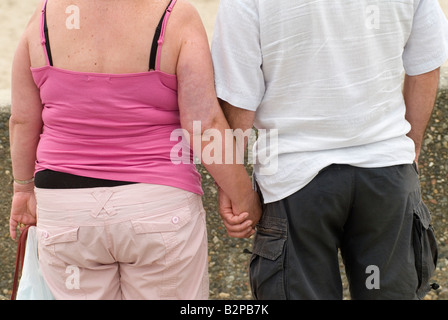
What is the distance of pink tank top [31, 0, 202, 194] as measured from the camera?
181cm

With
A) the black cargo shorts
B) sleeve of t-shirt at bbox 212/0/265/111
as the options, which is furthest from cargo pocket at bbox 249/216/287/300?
sleeve of t-shirt at bbox 212/0/265/111

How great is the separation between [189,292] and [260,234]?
0.27 metres

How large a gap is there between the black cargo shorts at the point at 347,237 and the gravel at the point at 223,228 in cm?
80

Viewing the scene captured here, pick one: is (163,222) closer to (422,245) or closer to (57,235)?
(57,235)

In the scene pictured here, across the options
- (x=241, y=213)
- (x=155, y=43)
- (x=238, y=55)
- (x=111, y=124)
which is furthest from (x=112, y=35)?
(x=241, y=213)

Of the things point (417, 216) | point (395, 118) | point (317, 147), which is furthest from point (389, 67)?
point (417, 216)

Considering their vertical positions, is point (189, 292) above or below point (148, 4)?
below

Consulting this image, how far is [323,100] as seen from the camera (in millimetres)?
1847

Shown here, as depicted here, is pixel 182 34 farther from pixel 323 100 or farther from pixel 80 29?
pixel 323 100

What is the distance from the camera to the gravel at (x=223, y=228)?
276cm

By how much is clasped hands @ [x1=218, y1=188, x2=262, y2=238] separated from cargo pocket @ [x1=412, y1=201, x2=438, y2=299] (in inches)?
19.0

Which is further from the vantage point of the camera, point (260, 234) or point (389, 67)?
point (260, 234)

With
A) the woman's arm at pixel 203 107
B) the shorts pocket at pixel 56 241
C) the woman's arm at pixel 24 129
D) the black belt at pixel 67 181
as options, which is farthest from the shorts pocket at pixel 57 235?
the woman's arm at pixel 203 107

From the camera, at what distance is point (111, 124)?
1.84 metres
